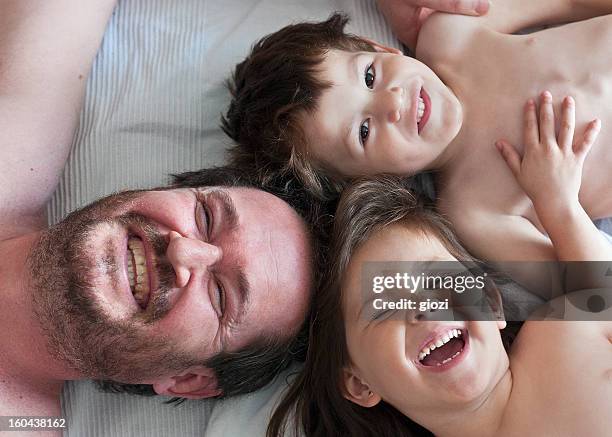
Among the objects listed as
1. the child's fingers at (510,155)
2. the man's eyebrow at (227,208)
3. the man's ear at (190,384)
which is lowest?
the man's ear at (190,384)

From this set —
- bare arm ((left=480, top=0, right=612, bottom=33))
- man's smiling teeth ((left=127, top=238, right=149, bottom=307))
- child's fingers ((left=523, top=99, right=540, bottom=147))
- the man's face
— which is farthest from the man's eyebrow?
bare arm ((left=480, top=0, right=612, bottom=33))

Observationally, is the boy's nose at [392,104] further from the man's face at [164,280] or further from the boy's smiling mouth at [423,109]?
the man's face at [164,280]

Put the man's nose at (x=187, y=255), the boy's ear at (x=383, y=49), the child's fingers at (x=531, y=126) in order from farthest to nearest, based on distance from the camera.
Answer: the boy's ear at (x=383, y=49) < the child's fingers at (x=531, y=126) < the man's nose at (x=187, y=255)

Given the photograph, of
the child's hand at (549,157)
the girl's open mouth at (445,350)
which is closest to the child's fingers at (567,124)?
the child's hand at (549,157)

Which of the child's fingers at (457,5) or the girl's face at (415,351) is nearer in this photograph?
the girl's face at (415,351)

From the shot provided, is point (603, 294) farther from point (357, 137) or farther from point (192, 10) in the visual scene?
point (192, 10)

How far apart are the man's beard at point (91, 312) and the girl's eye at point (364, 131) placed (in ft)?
1.25

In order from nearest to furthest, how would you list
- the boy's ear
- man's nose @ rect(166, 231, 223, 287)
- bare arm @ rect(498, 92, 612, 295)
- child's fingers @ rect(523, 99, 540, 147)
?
man's nose @ rect(166, 231, 223, 287)
bare arm @ rect(498, 92, 612, 295)
child's fingers @ rect(523, 99, 540, 147)
the boy's ear

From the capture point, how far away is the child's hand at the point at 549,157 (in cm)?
106

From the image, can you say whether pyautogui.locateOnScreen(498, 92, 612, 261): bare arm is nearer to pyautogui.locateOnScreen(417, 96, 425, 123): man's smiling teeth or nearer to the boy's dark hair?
pyautogui.locateOnScreen(417, 96, 425, 123): man's smiling teeth

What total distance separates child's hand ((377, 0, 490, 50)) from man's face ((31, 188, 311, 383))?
53 centimetres

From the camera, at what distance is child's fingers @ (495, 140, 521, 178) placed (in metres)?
1.13

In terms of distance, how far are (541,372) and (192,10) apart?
0.96 metres

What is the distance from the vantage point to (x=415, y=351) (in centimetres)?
94
